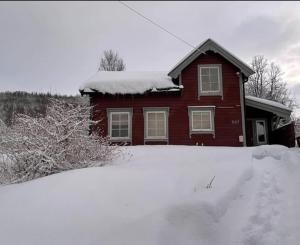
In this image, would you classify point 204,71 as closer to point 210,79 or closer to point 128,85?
point 210,79

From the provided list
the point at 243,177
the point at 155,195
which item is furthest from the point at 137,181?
the point at 243,177

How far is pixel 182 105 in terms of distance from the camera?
1888 cm

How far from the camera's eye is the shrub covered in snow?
980 cm

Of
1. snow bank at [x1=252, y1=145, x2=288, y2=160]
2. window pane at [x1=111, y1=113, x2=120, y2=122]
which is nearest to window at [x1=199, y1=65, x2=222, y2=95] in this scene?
window pane at [x1=111, y1=113, x2=120, y2=122]

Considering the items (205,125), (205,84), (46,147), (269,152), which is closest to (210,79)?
(205,84)

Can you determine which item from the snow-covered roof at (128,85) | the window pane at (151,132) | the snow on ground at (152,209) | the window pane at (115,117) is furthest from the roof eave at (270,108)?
the snow on ground at (152,209)

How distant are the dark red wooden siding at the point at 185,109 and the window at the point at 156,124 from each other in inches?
10.1

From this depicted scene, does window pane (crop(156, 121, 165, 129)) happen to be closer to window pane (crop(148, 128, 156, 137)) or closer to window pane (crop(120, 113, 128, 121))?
window pane (crop(148, 128, 156, 137))

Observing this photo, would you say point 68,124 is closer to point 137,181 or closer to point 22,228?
point 137,181

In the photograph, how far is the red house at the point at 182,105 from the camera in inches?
735

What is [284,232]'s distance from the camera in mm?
6574

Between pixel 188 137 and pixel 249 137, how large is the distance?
5080 millimetres

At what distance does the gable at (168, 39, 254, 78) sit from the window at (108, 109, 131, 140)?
321 cm

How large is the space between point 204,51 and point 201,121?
11.9 ft
